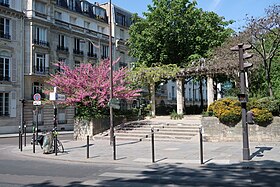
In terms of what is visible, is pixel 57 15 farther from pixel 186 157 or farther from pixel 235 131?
pixel 186 157

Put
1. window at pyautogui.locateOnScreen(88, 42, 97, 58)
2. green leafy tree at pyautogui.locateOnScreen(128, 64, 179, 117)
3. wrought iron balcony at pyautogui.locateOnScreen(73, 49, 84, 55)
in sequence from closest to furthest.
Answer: green leafy tree at pyautogui.locateOnScreen(128, 64, 179, 117), wrought iron balcony at pyautogui.locateOnScreen(73, 49, 84, 55), window at pyautogui.locateOnScreen(88, 42, 97, 58)

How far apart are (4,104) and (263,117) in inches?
1010

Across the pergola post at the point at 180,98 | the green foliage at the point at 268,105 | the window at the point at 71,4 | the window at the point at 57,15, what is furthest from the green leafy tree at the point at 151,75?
the window at the point at 71,4

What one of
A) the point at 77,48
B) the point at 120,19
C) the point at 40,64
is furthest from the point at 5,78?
the point at 120,19

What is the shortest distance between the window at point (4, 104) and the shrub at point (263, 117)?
25.1 meters

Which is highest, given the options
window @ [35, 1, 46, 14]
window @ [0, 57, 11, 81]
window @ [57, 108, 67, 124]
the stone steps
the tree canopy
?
window @ [35, 1, 46, 14]

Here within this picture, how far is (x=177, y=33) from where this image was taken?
3011 centimetres

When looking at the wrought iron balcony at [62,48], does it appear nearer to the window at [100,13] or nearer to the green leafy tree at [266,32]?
the window at [100,13]

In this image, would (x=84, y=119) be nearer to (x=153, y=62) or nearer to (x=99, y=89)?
(x=99, y=89)

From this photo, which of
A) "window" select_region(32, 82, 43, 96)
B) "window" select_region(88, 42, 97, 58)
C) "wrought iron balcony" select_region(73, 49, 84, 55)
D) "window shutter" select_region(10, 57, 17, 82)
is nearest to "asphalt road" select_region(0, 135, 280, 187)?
"window shutter" select_region(10, 57, 17, 82)

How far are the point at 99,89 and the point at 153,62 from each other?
1224cm

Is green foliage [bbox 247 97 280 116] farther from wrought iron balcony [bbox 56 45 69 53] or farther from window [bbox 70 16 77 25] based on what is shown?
window [bbox 70 16 77 25]

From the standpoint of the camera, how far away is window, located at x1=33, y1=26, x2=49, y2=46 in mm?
35484

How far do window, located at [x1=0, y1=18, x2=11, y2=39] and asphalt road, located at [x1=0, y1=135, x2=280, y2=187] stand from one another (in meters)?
24.6
